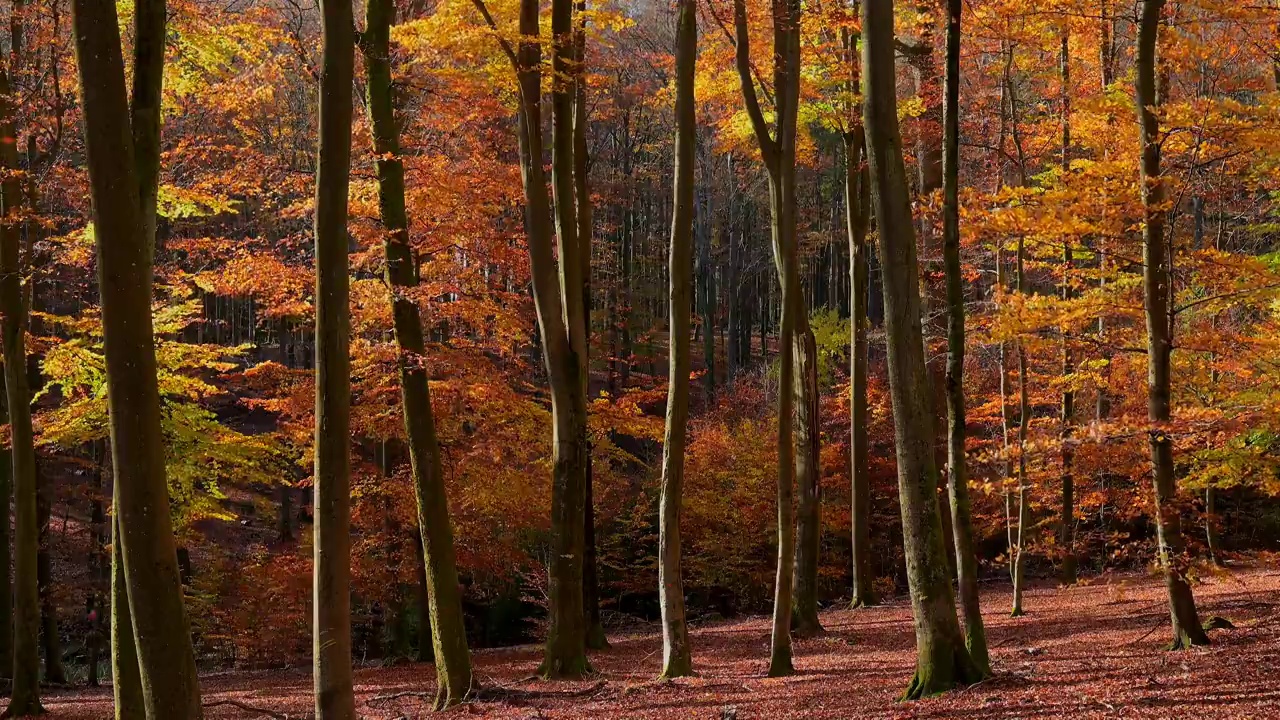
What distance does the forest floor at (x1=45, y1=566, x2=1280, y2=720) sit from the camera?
7320 millimetres

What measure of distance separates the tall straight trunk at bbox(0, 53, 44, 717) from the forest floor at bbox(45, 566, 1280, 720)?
2.15ft

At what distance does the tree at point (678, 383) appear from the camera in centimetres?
1082

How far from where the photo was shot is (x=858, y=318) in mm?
17078

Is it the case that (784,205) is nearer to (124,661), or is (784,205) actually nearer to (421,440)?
(421,440)

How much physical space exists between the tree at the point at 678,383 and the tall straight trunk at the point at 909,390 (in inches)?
120

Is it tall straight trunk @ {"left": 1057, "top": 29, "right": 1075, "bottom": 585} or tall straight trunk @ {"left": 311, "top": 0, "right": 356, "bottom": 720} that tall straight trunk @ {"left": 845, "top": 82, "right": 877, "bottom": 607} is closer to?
tall straight trunk @ {"left": 1057, "top": 29, "right": 1075, "bottom": 585}

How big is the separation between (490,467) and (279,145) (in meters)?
14.6

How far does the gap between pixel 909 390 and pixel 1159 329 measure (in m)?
3.57

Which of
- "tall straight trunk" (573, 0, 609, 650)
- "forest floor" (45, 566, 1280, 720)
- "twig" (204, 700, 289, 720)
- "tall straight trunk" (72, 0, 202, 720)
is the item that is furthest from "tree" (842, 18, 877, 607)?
"tall straight trunk" (72, 0, 202, 720)

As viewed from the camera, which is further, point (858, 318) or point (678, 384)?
point (858, 318)

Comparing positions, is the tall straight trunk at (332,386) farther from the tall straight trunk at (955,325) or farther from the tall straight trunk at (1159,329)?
the tall straight trunk at (1159,329)

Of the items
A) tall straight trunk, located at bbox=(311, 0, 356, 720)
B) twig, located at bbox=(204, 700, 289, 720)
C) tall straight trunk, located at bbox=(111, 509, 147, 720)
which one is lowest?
twig, located at bbox=(204, 700, 289, 720)

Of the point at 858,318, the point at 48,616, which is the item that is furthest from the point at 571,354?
the point at 48,616

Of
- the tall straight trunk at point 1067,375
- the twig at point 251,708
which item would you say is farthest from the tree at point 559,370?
the tall straight trunk at point 1067,375
